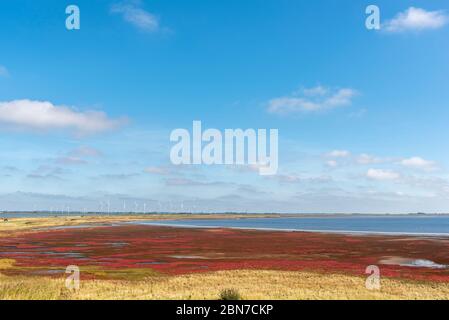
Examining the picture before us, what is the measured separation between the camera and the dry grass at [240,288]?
26.5 metres

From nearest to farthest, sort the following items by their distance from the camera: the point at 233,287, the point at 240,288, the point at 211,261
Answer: the point at 240,288 < the point at 233,287 < the point at 211,261

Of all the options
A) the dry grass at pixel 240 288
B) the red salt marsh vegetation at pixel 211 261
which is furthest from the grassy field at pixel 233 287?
the red salt marsh vegetation at pixel 211 261

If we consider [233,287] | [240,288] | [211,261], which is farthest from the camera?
[211,261]

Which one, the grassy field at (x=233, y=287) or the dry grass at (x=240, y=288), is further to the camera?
the grassy field at (x=233, y=287)

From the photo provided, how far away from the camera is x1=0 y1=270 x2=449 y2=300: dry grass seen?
2652 cm

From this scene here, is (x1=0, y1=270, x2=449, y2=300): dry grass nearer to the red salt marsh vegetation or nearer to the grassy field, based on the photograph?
the grassy field

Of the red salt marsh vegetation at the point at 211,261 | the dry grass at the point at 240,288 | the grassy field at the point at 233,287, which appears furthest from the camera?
the red salt marsh vegetation at the point at 211,261

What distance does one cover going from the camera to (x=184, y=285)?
3322 cm

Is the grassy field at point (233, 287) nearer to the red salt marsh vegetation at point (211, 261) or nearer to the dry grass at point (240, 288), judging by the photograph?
the dry grass at point (240, 288)

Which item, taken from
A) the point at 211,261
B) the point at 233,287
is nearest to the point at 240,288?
the point at 233,287

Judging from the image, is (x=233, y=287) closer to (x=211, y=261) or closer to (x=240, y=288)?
(x=240, y=288)

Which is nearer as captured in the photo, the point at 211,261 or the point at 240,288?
the point at 240,288

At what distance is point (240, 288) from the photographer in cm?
3080

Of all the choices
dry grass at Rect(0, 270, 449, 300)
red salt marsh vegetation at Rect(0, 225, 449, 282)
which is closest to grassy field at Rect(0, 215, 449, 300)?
dry grass at Rect(0, 270, 449, 300)
